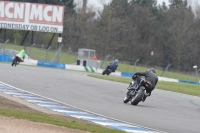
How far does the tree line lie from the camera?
67.1m

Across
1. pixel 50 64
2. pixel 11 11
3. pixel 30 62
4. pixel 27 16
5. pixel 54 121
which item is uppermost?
pixel 11 11

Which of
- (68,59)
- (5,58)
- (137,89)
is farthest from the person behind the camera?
(68,59)

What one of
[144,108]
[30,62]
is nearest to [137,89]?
[144,108]

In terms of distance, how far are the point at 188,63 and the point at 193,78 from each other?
15.4m

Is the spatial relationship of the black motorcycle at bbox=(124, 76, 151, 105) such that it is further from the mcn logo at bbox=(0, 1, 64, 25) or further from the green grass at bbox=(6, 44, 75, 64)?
the mcn logo at bbox=(0, 1, 64, 25)

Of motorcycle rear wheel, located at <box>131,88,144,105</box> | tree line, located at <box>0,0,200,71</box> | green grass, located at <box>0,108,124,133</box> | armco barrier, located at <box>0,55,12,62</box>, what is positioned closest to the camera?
green grass, located at <box>0,108,124,133</box>

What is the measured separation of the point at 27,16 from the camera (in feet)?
176

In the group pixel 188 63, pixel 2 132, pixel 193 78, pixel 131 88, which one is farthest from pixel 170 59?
pixel 2 132

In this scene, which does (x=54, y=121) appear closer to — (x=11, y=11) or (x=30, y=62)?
(x=30, y=62)

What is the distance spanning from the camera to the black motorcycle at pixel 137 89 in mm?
17578

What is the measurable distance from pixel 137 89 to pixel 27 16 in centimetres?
3709

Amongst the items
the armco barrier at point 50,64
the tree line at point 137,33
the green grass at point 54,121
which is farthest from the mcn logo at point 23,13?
the green grass at point 54,121

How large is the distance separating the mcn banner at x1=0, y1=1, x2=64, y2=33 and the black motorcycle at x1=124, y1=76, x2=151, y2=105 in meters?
36.4

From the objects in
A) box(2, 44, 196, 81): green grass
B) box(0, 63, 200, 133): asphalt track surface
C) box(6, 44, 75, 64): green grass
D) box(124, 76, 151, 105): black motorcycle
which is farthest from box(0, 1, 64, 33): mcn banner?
box(124, 76, 151, 105): black motorcycle
